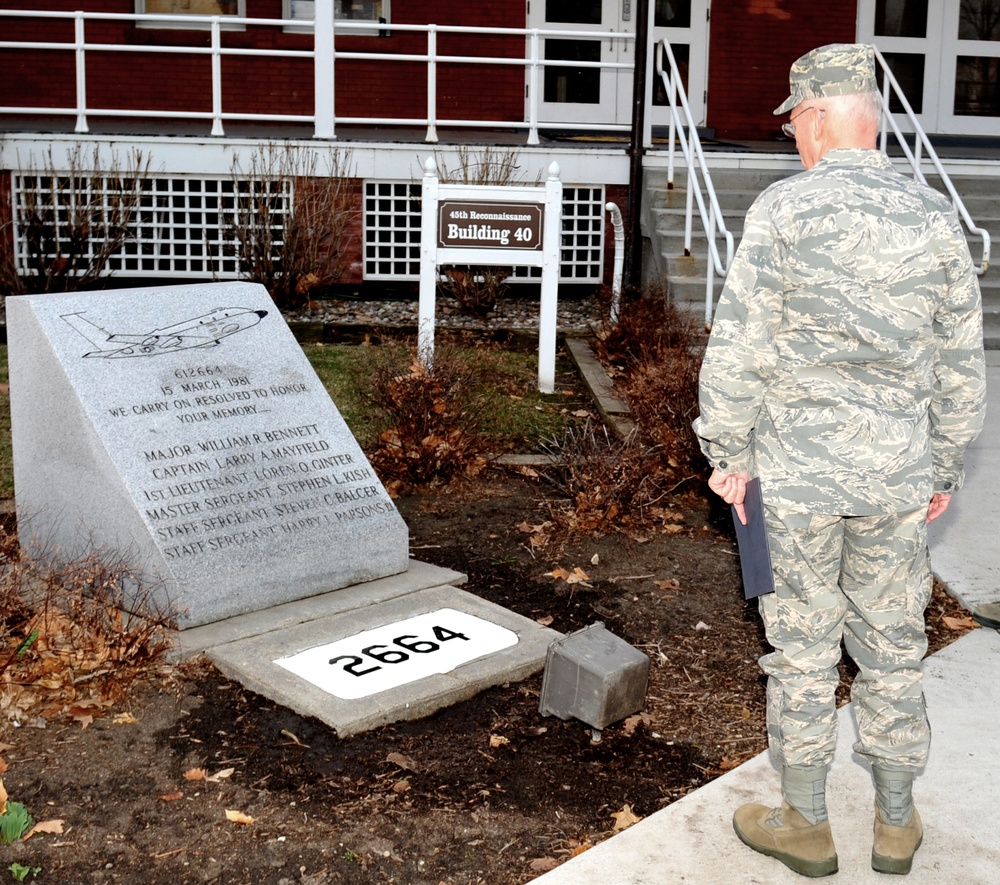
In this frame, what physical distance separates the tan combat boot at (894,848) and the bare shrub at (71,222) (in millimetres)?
9142

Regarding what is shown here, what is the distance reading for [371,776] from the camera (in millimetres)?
3994

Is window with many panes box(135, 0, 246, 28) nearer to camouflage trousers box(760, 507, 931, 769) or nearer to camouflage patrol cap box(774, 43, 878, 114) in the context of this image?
camouflage patrol cap box(774, 43, 878, 114)

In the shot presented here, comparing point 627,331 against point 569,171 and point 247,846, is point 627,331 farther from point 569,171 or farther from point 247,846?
point 247,846

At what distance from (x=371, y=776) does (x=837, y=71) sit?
242 cm

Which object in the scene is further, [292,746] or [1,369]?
[1,369]

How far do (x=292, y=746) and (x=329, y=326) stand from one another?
22.5ft

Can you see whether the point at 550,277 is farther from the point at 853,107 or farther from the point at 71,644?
A: the point at 853,107

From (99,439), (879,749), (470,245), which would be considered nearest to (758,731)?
(879,749)

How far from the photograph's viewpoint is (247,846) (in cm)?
360

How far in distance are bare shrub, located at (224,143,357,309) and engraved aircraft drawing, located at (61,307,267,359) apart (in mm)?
4975

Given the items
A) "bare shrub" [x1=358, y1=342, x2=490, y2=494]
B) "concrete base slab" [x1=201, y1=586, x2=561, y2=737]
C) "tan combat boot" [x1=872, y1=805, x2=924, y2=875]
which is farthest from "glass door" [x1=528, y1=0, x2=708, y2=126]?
"tan combat boot" [x1=872, y1=805, x2=924, y2=875]

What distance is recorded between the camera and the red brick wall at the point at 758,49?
1523 cm

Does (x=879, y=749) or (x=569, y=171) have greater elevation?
(x=569, y=171)

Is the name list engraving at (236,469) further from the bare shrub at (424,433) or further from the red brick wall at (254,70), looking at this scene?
the red brick wall at (254,70)
